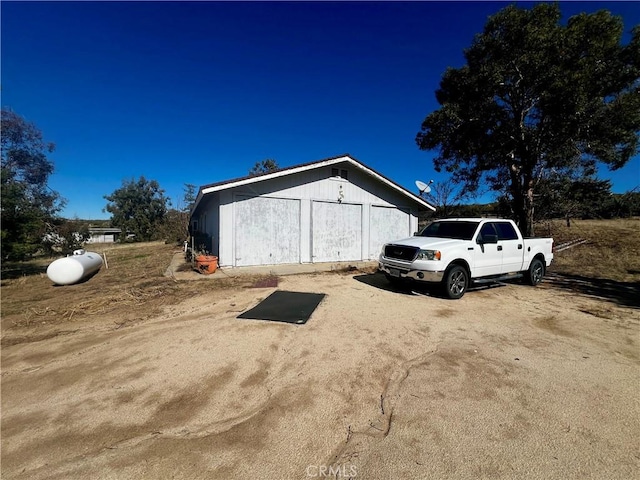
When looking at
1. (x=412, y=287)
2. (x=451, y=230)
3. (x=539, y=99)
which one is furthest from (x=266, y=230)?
(x=539, y=99)

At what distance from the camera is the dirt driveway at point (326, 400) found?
192 cm

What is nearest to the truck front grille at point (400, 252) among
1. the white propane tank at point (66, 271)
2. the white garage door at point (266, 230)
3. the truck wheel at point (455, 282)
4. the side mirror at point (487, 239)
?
the truck wheel at point (455, 282)

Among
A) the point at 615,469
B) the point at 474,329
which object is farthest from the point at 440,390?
the point at 474,329

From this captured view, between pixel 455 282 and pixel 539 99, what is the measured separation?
34.6 ft

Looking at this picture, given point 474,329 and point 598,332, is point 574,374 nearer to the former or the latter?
point 474,329

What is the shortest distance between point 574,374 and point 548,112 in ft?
42.1

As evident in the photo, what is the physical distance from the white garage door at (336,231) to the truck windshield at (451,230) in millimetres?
4421

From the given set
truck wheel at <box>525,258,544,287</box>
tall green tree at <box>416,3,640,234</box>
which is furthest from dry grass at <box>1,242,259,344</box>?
tall green tree at <box>416,3,640,234</box>

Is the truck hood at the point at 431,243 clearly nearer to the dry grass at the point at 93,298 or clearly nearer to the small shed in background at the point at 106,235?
the dry grass at the point at 93,298

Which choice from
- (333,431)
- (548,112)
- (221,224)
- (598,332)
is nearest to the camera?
(333,431)

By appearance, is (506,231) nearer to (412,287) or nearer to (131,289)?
(412,287)

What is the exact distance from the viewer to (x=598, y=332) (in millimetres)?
4379

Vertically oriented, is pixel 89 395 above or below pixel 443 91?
below

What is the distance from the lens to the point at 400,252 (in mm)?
6688
